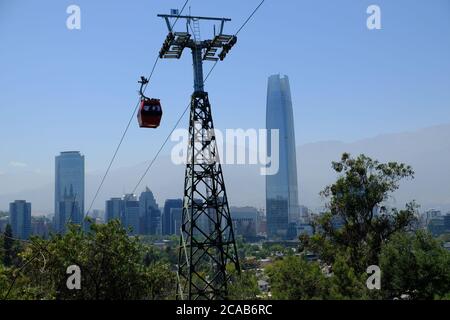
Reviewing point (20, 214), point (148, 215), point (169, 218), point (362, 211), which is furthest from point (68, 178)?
point (362, 211)

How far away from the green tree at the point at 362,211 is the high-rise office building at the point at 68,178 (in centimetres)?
10800

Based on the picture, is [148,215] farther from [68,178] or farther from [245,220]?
[245,220]

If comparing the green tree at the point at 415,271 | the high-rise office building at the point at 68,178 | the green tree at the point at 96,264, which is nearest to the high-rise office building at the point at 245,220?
the high-rise office building at the point at 68,178

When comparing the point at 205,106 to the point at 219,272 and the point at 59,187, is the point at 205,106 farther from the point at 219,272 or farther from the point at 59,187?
the point at 59,187

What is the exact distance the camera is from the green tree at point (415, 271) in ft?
53.9

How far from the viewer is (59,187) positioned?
149m

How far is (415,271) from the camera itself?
54.8 feet

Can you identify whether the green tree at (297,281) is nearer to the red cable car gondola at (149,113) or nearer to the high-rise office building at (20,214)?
the red cable car gondola at (149,113)

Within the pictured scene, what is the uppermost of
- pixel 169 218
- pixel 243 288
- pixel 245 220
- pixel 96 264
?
pixel 243 288

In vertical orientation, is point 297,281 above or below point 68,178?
below

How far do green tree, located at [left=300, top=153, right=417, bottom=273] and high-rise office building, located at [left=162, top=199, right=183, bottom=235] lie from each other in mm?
124091

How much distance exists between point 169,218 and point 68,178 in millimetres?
30804
